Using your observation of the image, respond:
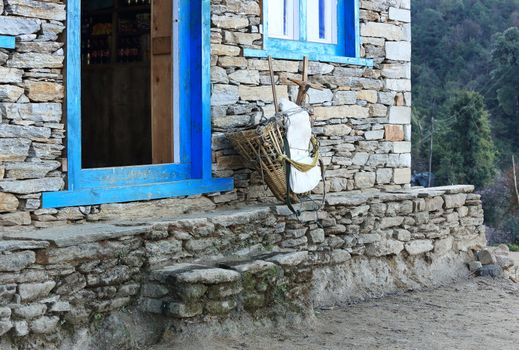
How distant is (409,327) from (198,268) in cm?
195

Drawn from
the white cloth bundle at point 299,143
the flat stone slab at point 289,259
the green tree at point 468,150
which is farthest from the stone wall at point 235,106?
the green tree at point 468,150

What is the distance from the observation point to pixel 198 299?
5461 mm

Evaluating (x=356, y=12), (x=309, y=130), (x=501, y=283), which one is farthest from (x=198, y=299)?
(x=501, y=283)

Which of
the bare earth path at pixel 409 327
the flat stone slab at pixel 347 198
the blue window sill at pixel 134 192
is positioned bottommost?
the bare earth path at pixel 409 327

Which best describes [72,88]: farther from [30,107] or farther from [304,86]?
→ [304,86]

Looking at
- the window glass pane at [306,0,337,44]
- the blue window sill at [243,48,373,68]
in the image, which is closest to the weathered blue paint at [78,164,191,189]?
the blue window sill at [243,48,373,68]

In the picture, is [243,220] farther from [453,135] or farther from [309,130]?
[453,135]

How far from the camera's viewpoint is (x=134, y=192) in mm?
6094

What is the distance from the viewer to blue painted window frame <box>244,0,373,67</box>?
712 cm

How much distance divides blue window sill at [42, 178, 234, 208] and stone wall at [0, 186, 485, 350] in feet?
0.78

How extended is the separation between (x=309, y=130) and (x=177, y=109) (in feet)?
3.52

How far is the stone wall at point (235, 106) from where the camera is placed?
17.6 ft

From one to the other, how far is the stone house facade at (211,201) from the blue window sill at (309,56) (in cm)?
1

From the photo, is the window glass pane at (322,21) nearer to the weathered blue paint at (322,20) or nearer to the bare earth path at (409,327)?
the weathered blue paint at (322,20)
